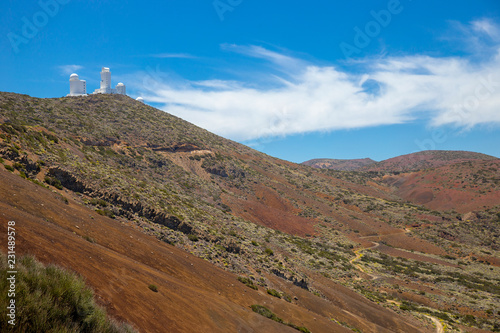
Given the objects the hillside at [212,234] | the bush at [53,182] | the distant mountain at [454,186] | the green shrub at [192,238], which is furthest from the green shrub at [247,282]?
the distant mountain at [454,186]

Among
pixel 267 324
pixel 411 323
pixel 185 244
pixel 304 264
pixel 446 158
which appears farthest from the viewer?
pixel 446 158

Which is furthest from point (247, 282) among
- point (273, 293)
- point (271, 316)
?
point (271, 316)

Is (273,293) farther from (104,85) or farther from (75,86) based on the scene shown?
(104,85)

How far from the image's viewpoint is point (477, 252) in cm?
5659

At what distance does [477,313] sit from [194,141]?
68602 millimetres

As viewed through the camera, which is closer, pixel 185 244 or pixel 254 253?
Result: pixel 185 244

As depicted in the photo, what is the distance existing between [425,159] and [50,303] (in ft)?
666

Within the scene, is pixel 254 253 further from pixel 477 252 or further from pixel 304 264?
pixel 477 252

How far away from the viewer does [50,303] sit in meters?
5.46

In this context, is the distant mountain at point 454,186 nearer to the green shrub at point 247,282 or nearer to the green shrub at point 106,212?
the green shrub at point 247,282

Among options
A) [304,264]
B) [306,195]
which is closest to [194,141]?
[306,195]

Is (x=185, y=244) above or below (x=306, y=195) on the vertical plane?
below

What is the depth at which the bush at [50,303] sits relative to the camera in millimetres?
4941

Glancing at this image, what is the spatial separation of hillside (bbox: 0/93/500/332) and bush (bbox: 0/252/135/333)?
320 centimetres
